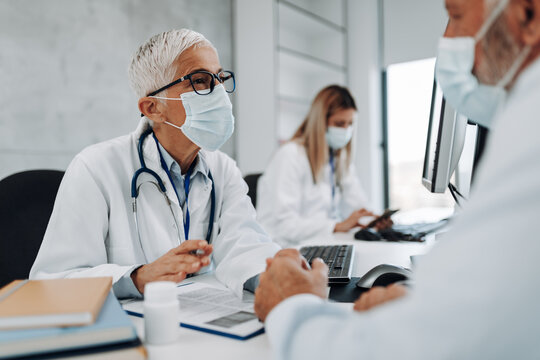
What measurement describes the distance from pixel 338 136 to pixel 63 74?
Answer: 5.58ft

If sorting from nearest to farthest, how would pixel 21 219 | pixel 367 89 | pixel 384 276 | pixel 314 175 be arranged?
pixel 384 276
pixel 21 219
pixel 314 175
pixel 367 89

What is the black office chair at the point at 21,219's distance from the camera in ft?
→ 4.25

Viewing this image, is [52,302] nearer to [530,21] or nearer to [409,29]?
[530,21]

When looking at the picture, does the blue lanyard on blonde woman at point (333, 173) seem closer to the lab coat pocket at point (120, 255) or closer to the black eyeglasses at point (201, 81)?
the black eyeglasses at point (201, 81)

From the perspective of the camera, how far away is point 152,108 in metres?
1.41

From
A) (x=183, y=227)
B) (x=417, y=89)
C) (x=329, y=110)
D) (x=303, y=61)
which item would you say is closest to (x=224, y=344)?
(x=183, y=227)

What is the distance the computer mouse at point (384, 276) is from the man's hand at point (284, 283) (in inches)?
8.5

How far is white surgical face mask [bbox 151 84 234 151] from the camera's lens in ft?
4.53

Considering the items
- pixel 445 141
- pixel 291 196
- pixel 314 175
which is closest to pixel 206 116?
pixel 445 141

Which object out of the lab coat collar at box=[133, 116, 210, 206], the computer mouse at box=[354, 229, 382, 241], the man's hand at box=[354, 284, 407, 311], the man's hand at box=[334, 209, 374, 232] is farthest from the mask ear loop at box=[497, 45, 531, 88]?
the man's hand at box=[334, 209, 374, 232]

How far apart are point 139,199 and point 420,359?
991mm

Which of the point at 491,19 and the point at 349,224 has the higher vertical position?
the point at 491,19

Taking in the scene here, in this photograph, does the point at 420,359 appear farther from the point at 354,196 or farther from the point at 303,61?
the point at 303,61

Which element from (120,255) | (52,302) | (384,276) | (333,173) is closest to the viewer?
(52,302)
